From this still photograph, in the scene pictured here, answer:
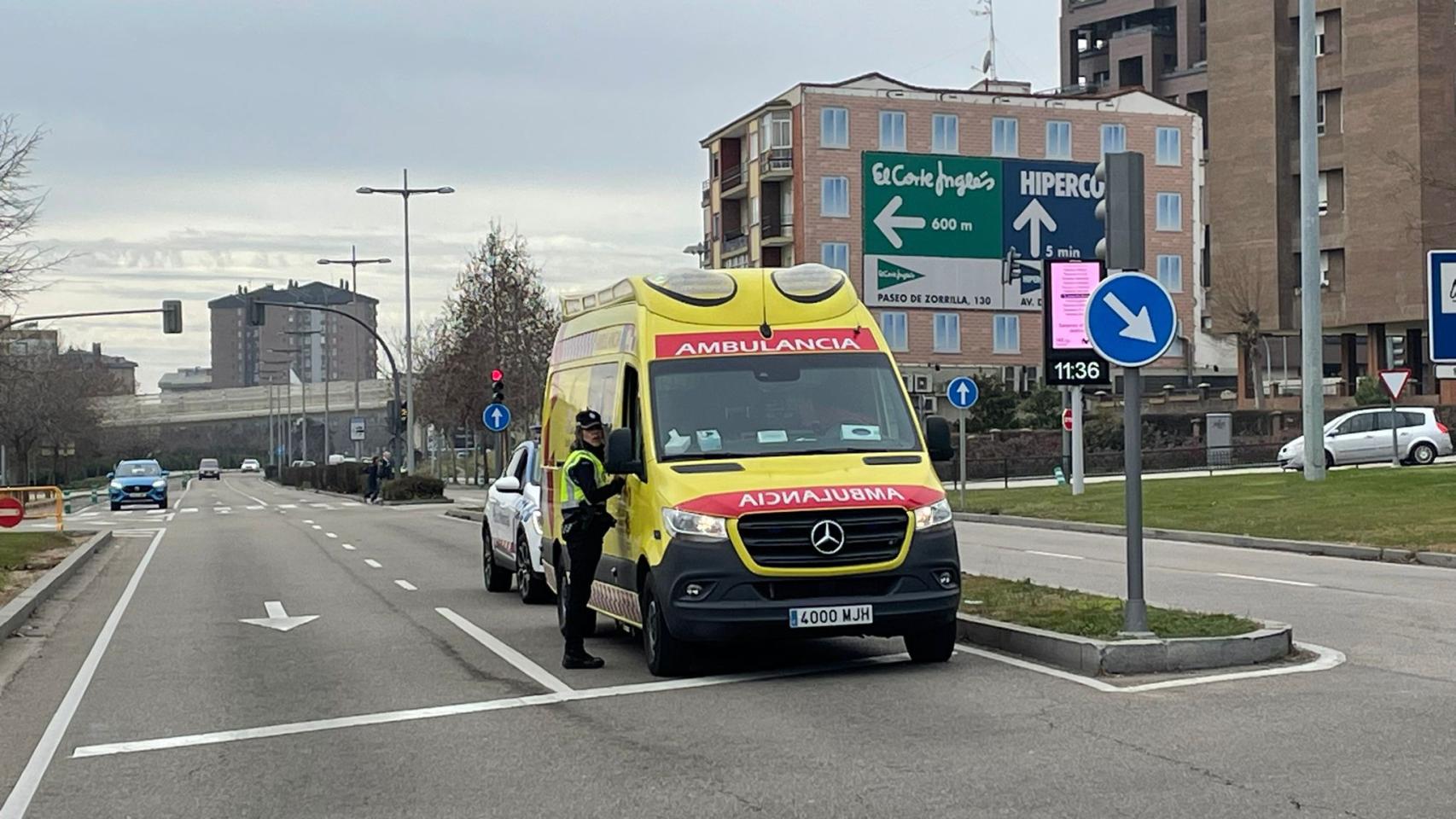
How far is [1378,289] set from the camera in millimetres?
67938

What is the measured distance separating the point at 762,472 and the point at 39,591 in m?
11.8

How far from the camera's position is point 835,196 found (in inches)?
3049

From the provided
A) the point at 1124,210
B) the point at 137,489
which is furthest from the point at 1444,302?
the point at 137,489

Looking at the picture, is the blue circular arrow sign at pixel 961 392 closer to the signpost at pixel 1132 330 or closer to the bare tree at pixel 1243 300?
the signpost at pixel 1132 330

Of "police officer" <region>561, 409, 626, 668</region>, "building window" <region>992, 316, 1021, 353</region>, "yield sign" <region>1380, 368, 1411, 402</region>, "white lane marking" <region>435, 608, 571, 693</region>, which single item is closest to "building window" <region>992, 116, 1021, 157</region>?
"building window" <region>992, 316, 1021, 353</region>

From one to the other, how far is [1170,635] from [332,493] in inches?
2766

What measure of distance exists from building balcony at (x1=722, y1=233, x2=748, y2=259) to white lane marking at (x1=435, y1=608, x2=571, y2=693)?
6679 centimetres

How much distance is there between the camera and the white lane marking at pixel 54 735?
8.41m

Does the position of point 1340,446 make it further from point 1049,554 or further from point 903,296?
point 1049,554

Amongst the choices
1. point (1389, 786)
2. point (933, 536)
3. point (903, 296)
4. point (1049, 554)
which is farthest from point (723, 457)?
point (903, 296)

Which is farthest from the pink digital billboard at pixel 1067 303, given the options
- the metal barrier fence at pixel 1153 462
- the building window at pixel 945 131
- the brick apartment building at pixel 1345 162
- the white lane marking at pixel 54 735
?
the building window at pixel 945 131

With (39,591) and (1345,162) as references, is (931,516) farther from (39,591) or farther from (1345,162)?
(1345,162)

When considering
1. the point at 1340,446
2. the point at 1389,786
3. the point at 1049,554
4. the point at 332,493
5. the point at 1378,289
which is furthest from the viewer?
the point at 332,493

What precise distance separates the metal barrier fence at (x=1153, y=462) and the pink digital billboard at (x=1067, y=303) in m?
19.3
